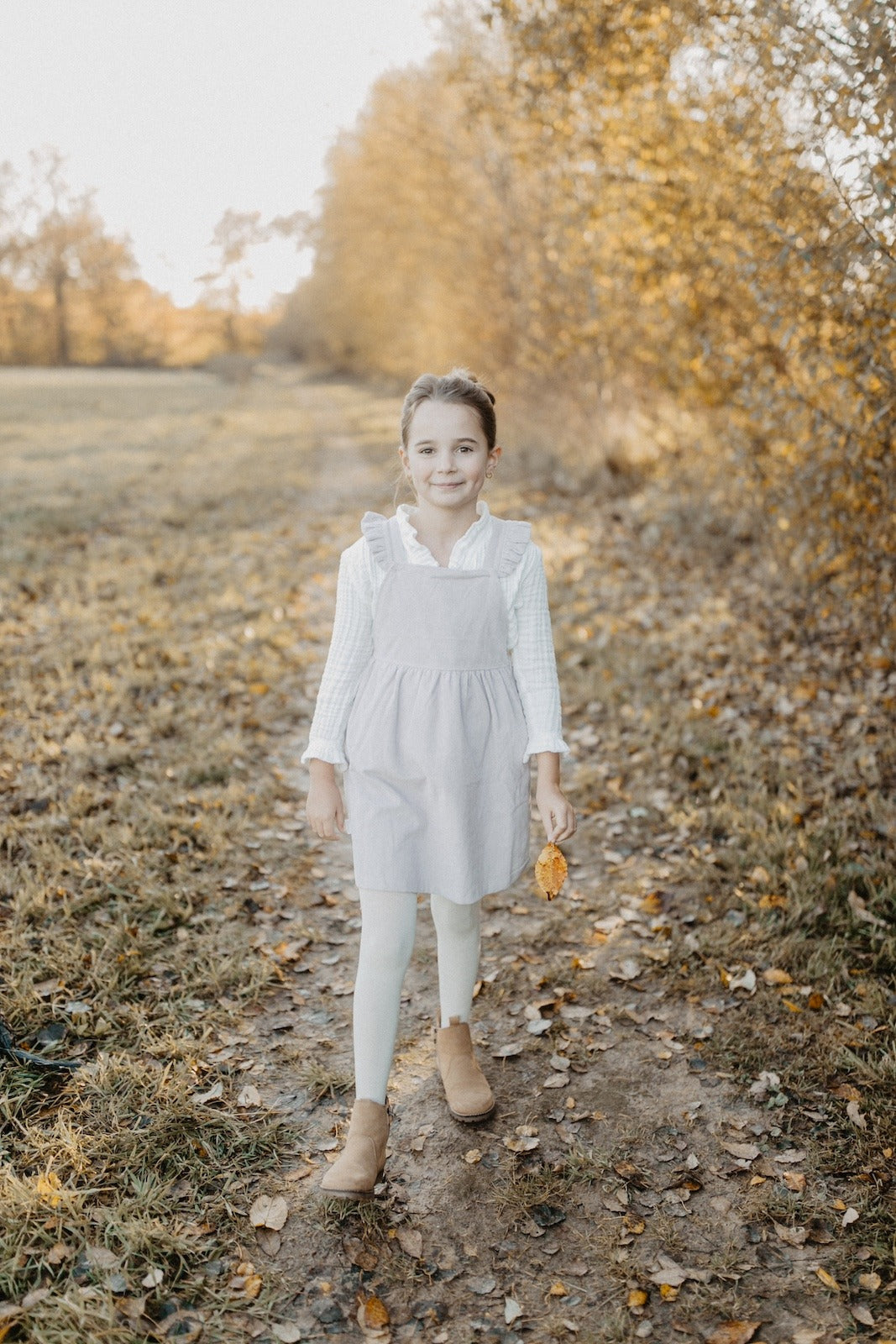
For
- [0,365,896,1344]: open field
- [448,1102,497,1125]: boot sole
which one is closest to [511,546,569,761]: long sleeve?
[448,1102,497,1125]: boot sole

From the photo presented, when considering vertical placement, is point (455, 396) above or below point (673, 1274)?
above

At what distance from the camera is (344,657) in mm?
2482

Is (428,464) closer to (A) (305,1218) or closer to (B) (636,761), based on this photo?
(A) (305,1218)

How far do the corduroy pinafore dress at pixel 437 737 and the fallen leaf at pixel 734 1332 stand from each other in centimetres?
110

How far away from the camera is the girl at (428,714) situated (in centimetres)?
240

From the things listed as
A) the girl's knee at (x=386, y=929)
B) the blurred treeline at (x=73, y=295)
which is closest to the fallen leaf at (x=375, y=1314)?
the girl's knee at (x=386, y=929)

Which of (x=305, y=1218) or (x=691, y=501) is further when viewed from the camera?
(x=691, y=501)

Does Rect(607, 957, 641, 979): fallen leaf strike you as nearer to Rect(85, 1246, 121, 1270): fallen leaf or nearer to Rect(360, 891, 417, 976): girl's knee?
Rect(360, 891, 417, 976): girl's knee

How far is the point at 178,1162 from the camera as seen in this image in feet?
8.34

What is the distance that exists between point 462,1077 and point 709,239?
5.23m

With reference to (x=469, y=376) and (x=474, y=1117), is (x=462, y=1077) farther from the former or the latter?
(x=469, y=376)

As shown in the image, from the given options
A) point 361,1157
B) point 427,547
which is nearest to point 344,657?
point 427,547

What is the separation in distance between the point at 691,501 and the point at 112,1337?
766 centimetres

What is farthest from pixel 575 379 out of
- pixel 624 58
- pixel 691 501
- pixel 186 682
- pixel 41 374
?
pixel 41 374
